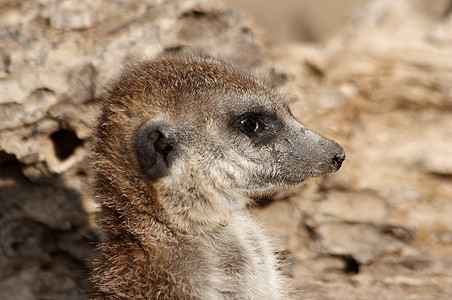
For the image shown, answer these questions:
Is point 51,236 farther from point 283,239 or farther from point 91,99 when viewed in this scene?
point 283,239

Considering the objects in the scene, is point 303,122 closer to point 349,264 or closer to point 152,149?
point 349,264

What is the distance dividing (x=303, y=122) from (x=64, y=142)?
64.7 inches

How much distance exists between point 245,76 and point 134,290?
1231 mm

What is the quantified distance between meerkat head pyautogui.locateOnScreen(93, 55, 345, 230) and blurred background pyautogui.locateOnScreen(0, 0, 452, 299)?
77 centimetres

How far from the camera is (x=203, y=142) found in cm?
285

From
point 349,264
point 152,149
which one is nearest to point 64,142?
point 152,149

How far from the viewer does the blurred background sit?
377cm

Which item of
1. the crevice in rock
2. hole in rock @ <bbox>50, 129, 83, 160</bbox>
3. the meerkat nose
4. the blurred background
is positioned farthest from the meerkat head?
the crevice in rock

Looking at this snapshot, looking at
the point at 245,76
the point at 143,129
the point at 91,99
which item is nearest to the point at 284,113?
the point at 245,76

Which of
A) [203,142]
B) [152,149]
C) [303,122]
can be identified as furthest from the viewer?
[303,122]

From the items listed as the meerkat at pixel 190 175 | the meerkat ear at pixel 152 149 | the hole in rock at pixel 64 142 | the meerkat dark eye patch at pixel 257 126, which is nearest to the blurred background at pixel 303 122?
the hole in rock at pixel 64 142

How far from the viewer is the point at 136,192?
278 cm

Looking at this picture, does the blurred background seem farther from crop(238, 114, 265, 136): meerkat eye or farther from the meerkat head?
crop(238, 114, 265, 136): meerkat eye

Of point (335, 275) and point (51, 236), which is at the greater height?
point (335, 275)
